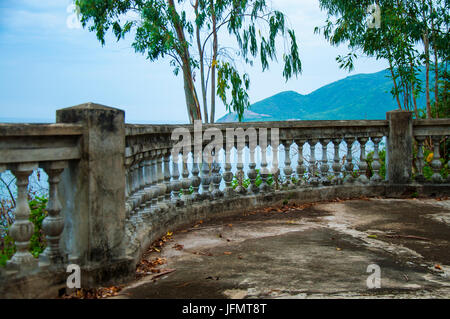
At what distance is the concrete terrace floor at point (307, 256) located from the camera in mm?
3330

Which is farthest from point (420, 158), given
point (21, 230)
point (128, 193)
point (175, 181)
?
point (21, 230)

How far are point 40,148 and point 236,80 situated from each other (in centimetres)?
1149

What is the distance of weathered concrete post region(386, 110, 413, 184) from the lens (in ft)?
25.1

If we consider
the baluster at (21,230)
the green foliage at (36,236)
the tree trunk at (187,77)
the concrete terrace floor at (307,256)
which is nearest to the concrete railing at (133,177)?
the baluster at (21,230)

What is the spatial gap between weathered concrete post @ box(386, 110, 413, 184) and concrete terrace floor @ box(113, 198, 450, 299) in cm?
133

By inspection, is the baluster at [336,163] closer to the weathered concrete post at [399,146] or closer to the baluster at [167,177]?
the weathered concrete post at [399,146]

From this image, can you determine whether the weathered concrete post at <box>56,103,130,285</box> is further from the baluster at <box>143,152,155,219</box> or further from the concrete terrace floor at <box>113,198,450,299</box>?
the baluster at <box>143,152,155,219</box>

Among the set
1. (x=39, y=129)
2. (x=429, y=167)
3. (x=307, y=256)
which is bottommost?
(x=307, y=256)

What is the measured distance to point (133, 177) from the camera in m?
4.38

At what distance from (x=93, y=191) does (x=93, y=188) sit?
2 cm

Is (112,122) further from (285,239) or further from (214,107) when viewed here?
(214,107)

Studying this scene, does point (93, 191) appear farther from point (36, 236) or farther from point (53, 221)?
point (36, 236)

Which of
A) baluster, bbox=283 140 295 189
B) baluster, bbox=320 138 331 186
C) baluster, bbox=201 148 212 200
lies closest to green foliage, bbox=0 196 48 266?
baluster, bbox=201 148 212 200
